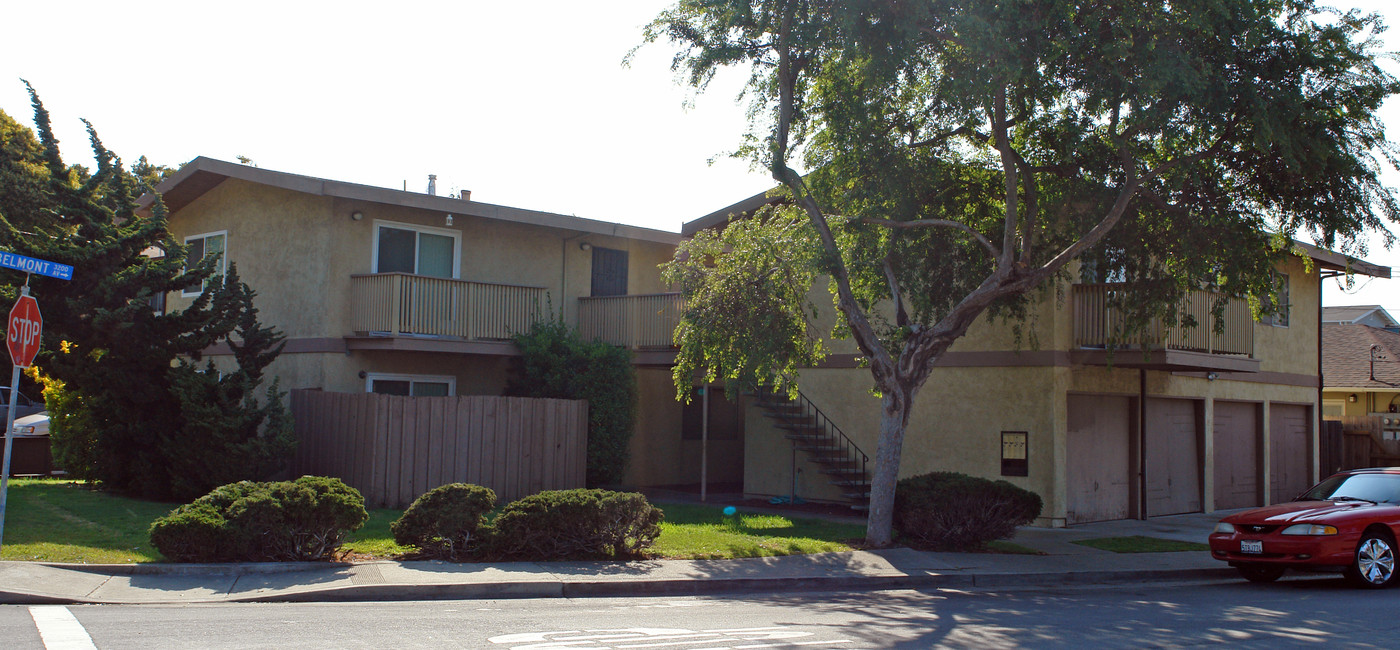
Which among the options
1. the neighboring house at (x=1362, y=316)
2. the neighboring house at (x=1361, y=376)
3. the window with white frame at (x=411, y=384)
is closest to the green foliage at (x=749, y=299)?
the window with white frame at (x=411, y=384)

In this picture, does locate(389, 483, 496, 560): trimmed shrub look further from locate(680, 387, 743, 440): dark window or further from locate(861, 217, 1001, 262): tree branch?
locate(680, 387, 743, 440): dark window

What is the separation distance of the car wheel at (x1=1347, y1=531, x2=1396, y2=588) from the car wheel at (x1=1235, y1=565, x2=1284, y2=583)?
851 millimetres

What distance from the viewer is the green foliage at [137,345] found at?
14250 millimetres

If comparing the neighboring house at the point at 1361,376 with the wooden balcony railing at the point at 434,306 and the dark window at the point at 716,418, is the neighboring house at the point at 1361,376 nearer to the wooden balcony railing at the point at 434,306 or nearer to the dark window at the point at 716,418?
the dark window at the point at 716,418

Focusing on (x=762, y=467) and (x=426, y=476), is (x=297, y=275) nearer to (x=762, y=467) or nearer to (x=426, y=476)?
(x=426, y=476)

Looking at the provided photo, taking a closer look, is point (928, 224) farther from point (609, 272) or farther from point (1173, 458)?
point (609, 272)

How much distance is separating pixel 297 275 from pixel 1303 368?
20.5 meters

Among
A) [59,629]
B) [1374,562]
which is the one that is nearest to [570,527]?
[59,629]

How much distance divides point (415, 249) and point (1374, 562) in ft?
51.3

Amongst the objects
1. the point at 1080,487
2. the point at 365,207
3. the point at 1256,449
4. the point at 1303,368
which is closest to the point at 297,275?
the point at 365,207

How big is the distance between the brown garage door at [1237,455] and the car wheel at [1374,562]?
30.1 feet

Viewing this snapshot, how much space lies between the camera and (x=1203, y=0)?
12.0 m

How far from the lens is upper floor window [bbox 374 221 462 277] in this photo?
19.5 meters

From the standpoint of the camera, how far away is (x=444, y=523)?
11.3 metres
